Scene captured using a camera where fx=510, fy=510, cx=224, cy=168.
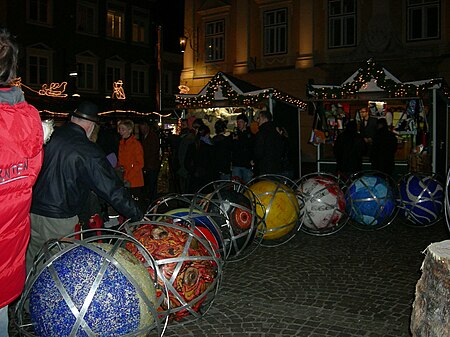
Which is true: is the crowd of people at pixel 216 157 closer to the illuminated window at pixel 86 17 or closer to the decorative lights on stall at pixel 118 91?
the decorative lights on stall at pixel 118 91

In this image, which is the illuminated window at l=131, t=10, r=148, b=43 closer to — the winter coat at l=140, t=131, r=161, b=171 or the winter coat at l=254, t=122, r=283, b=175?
the winter coat at l=140, t=131, r=161, b=171

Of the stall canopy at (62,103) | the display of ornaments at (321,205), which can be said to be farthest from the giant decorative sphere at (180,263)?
the stall canopy at (62,103)

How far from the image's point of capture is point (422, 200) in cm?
973

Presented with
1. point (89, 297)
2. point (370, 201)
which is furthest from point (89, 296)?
point (370, 201)

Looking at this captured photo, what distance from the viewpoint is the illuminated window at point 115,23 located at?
36062mm

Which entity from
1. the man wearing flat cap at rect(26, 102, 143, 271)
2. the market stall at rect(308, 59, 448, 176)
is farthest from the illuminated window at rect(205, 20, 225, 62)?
the man wearing flat cap at rect(26, 102, 143, 271)

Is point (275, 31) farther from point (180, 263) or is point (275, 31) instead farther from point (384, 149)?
point (180, 263)

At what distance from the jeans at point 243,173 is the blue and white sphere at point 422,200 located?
3.37 metres

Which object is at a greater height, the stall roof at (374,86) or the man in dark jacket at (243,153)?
the stall roof at (374,86)

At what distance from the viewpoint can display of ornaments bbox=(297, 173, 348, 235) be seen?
905 centimetres

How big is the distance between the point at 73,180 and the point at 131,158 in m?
5.16

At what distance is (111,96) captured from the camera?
1400 inches

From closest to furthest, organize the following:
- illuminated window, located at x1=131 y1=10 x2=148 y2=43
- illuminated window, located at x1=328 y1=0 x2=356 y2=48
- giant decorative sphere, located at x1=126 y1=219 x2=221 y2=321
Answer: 1. giant decorative sphere, located at x1=126 y1=219 x2=221 y2=321
2. illuminated window, located at x1=328 y1=0 x2=356 y2=48
3. illuminated window, located at x1=131 y1=10 x2=148 y2=43

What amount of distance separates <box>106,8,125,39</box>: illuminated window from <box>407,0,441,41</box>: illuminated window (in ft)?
71.5
